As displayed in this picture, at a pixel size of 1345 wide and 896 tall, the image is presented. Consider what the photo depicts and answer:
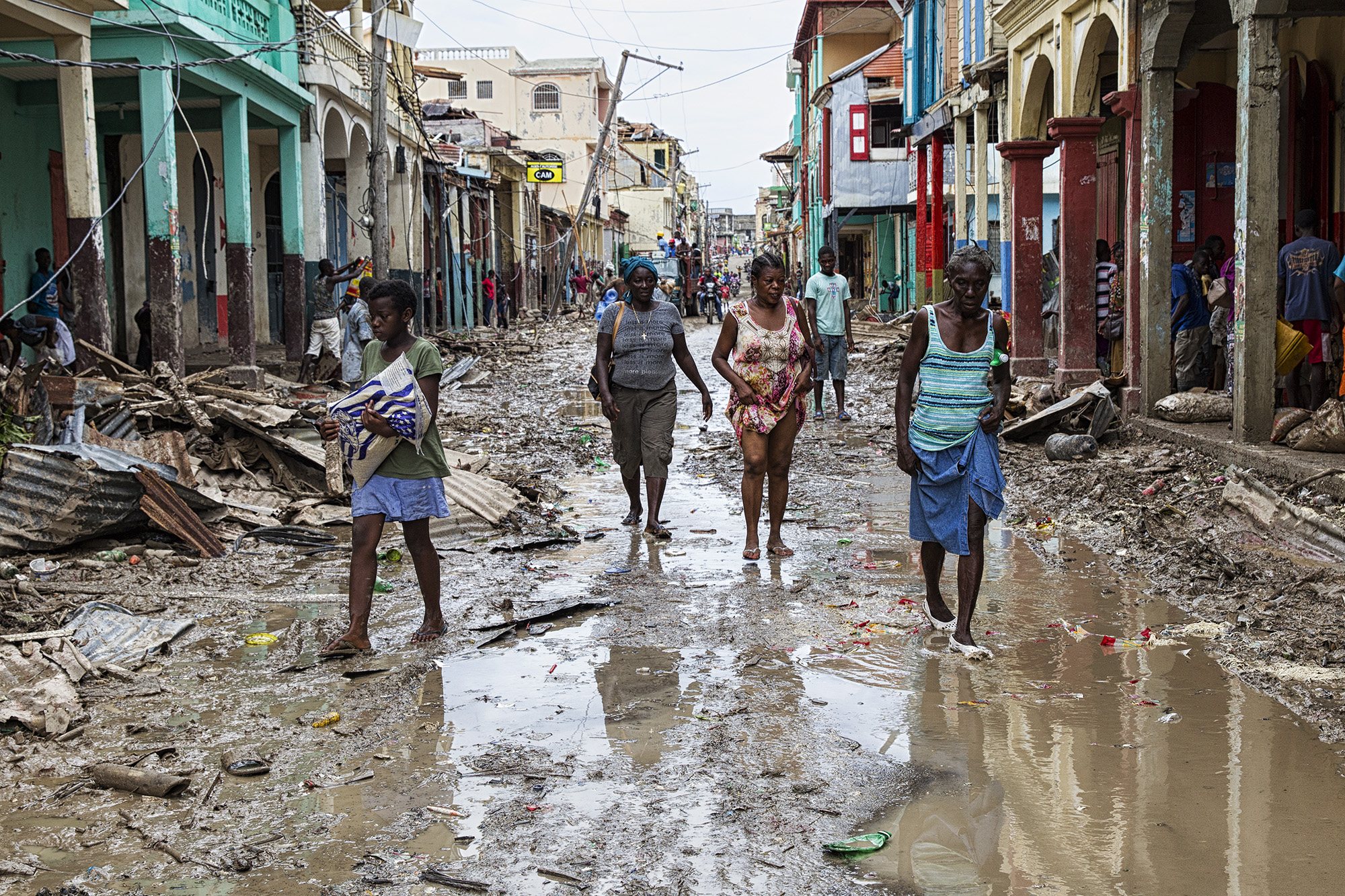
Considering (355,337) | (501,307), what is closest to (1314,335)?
(355,337)

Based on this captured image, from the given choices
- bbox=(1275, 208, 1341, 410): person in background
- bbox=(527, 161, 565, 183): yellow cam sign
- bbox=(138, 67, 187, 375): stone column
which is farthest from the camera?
bbox=(527, 161, 565, 183): yellow cam sign

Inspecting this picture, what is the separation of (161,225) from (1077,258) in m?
10.1

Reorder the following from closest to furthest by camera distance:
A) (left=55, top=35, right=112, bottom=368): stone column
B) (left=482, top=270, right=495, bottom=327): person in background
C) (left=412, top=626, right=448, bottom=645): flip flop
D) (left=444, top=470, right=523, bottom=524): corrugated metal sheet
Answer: (left=412, top=626, right=448, bottom=645): flip flop → (left=444, top=470, right=523, bottom=524): corrugated metal sheet → (left=55, top=35, right=112, bottom=368): stone column → (left=482, top=270, right=495, bottom=327): person in background

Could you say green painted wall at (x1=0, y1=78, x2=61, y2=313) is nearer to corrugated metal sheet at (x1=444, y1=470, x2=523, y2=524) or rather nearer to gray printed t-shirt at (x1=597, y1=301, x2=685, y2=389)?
corrugated metal sheet at (x1=444, y1=470, x2=523, y2=524)

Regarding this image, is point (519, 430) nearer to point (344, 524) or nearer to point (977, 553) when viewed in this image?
point (344, 524)

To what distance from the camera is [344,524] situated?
8.31 meters

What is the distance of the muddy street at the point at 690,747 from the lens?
128 inches

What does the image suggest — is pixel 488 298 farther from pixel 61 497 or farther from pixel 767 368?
pixel 767 368

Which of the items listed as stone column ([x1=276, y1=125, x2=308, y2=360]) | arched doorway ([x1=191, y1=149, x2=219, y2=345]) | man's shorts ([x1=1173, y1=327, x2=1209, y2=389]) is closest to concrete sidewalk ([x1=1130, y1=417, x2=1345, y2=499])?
man's shorts ([x1=1173, y1=327, x2=1209, y2=389])

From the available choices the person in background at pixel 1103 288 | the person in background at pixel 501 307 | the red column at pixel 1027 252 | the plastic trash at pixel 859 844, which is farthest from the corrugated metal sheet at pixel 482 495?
the person in background at pixel 501 307

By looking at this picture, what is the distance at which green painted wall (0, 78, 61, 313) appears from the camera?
48.8 feet

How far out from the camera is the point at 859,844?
131 inches

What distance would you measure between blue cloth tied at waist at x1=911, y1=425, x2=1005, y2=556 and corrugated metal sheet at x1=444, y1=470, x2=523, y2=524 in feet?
11.9

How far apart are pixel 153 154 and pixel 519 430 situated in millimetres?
5119
